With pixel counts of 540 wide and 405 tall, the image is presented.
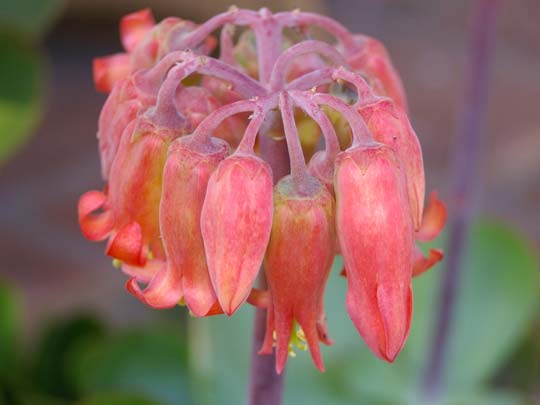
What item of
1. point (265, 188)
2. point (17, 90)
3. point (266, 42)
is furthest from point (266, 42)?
point (17, 90)

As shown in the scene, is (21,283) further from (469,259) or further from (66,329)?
(469,259)

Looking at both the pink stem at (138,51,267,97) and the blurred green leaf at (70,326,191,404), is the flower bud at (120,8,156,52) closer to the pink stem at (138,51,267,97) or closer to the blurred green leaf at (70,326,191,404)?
the pink stem at (138,51,267,97)

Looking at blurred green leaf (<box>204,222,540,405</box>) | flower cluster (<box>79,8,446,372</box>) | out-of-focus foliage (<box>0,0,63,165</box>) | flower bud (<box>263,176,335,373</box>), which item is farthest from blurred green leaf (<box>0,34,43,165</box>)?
flower bud (<box>263,176,335,373</box>)

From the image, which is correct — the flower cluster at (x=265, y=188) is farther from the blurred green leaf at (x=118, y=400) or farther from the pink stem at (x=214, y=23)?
the blurred green leaf at (x=118, y=400)

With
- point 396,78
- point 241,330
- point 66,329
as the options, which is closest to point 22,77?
point 66,329

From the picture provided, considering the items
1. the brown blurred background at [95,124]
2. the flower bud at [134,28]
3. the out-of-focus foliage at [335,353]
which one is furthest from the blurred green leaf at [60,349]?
the flower bud at [134,28]

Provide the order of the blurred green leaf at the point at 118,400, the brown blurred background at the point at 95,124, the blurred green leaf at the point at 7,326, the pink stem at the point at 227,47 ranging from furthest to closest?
the brown blurred background at the point at 95,124
the blurred green leaf at the point at 7,326
the blurred green leaf at the point at 118,400
the pink stem at the point at 227,47

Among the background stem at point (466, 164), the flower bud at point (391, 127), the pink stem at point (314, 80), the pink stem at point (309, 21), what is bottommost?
the background stem at point (466, 164)

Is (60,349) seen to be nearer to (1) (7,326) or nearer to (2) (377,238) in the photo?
(1) (7,326)
